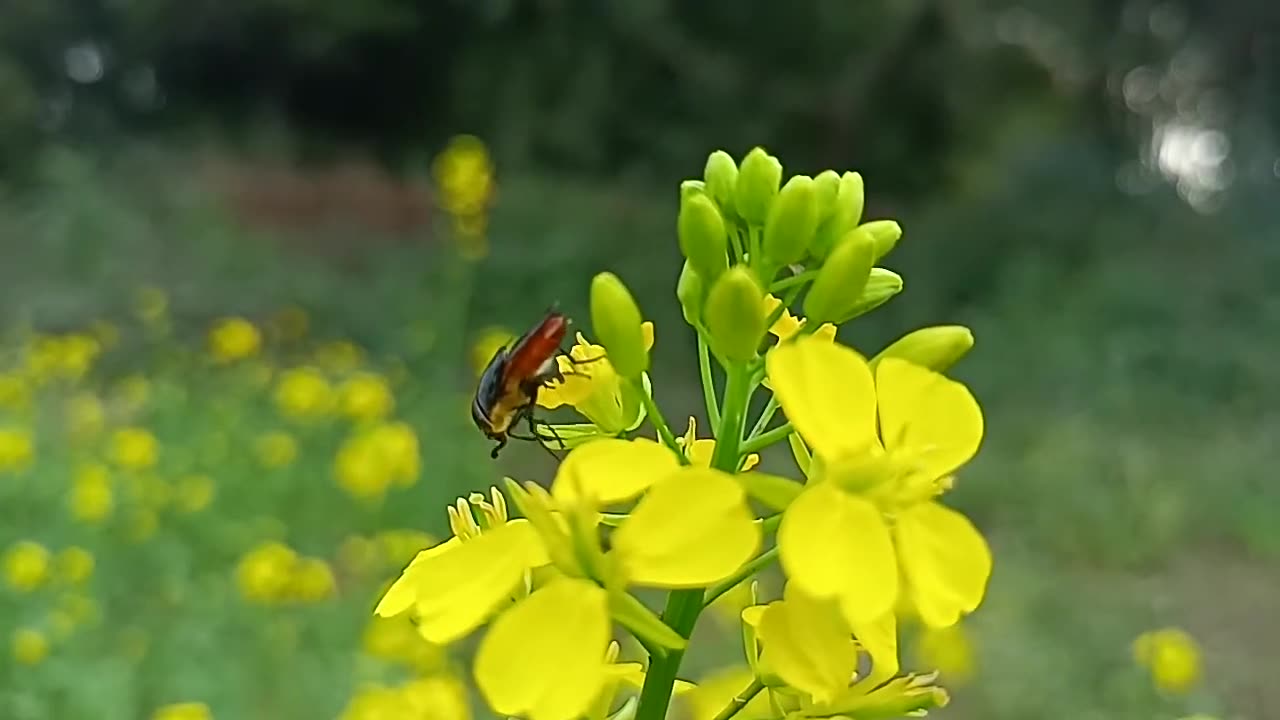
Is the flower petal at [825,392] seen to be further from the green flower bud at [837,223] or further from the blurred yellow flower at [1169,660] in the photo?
the blurred yellow flower at [1169,660]

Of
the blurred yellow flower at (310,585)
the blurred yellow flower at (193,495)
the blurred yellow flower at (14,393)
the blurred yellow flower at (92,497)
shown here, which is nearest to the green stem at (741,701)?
the blurred yellow flower at (310,585)

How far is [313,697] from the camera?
286cm

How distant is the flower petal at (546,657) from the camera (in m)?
0.74

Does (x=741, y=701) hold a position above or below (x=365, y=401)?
below

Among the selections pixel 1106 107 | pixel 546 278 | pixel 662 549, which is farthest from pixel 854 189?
pixel 1106 107

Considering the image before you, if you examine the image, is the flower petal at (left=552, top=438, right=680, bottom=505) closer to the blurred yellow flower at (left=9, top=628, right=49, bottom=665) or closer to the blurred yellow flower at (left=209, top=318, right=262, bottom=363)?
the blurred yellow flower at (left=9, top=628, right=49, bottom=665)

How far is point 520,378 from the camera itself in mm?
976

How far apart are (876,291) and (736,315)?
138mm

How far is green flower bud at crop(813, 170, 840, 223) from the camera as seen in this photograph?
99 cm

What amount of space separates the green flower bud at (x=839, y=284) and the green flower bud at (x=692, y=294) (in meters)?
0.07

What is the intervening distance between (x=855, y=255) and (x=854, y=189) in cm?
11

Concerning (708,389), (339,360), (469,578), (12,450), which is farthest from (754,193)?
(339,360)

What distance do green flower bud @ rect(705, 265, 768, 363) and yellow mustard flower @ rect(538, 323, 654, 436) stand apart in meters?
0.08

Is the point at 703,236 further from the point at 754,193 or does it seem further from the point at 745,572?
the point at 745,572
